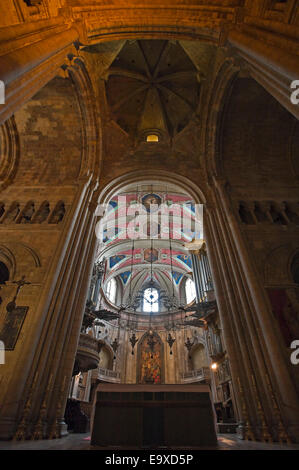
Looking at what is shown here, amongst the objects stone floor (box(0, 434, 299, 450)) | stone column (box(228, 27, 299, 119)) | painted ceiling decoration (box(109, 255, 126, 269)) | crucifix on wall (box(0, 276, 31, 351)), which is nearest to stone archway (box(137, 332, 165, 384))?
painted ceiling decoration (box(109, 255, 126, 269))

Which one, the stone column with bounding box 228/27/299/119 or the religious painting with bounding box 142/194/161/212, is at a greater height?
the religious painting with bounding box 142/194/161/212

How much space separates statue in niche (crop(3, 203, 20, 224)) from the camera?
866 cm

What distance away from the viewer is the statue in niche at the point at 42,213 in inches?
345

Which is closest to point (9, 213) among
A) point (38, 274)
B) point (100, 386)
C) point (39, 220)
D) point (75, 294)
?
point (39, 220)

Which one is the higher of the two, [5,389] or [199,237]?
[199,237]

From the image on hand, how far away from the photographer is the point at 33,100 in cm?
992

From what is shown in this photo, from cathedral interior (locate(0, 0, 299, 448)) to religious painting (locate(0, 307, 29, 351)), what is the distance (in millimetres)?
30

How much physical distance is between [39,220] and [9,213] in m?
1.25

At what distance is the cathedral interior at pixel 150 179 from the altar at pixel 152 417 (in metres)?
0.05

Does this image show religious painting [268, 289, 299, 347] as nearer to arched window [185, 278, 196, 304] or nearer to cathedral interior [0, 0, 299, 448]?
cathedral interior [0, 0, 299, 448]

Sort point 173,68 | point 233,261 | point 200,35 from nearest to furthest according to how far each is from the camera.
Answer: point 200,35 → point 233,261 → point 173,68

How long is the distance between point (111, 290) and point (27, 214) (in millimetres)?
16018

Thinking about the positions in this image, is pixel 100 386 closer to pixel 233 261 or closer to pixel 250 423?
pixel 250 423

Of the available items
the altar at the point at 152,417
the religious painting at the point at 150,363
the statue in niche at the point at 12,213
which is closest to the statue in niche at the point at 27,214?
the statue in niche at the point at 12,213
